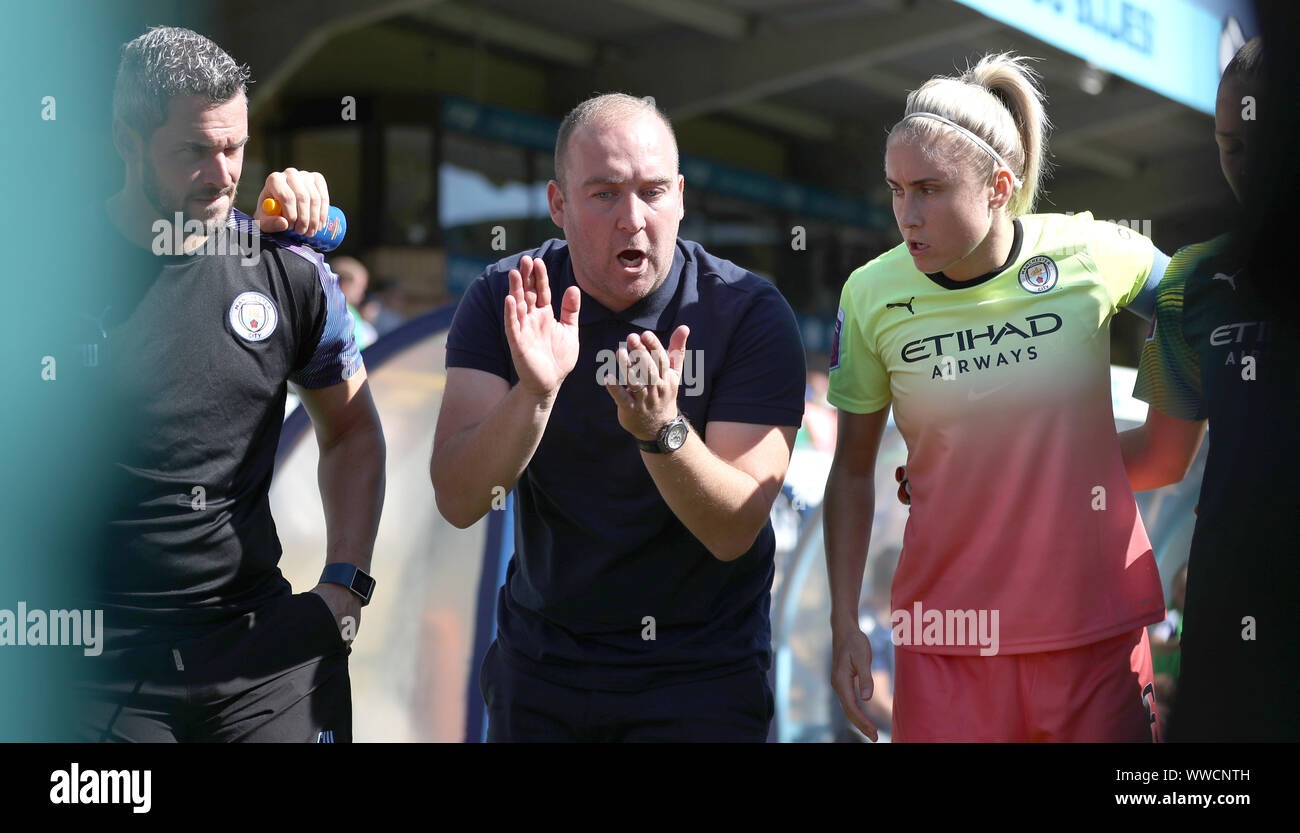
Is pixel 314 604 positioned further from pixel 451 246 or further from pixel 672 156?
pixel 451 246

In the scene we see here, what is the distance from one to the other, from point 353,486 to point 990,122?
5.18 ft

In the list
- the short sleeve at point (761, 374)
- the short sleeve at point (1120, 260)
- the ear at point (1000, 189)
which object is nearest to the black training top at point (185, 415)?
the short sleeve at point (761, 374)

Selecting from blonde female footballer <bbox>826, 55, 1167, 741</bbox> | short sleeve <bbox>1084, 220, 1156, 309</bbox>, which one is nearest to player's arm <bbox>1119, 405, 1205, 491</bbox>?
blonde female footballer <bbox>826, 55, 1167, 741</bbox>

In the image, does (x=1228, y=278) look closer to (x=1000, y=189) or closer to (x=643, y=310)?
(x=1000, y=189)

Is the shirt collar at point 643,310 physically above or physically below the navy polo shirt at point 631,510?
above

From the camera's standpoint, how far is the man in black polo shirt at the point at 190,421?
100 inches

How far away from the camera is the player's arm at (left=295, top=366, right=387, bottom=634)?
2947 mm

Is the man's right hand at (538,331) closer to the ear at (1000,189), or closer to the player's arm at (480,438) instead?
the player's arm at (480,438)

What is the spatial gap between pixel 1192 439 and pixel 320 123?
463 inches

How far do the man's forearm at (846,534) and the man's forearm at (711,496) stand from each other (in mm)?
352

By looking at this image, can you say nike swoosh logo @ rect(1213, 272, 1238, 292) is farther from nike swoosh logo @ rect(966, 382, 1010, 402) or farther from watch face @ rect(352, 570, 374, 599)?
watch face @ rect(352, 570, 374, 599)

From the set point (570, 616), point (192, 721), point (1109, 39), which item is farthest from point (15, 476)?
point (1109, 39)

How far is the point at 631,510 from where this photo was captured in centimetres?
282

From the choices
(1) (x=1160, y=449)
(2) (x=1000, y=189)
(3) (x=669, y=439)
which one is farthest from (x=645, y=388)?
(1) (x=1160, y=449)
